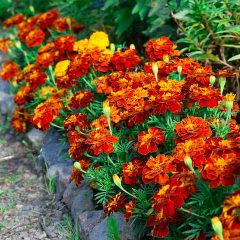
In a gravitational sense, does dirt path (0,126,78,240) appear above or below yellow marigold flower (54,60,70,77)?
below

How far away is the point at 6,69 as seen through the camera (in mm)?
4547

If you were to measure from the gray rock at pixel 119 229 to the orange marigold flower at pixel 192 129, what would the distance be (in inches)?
21.0

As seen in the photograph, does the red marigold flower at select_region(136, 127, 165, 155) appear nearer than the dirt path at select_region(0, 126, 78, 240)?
Yes

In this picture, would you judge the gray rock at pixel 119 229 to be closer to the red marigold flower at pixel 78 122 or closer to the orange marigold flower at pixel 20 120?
the red marigold flower at pixel 78 122

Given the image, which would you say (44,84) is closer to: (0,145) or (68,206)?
(0,145)

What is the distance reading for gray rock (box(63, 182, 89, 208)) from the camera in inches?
129

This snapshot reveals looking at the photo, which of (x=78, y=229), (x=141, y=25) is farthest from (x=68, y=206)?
(x=141, y=25)

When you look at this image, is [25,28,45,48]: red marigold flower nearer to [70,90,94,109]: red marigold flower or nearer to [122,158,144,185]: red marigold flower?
[70,90,94,109]: red marigold flower

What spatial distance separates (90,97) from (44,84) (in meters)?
0.98

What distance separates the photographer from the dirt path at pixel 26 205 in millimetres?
3189

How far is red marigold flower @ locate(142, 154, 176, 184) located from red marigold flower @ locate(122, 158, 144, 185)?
201mm

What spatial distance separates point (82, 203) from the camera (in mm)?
3158

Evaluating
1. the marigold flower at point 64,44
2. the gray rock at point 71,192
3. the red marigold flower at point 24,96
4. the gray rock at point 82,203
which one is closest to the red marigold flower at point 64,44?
the marigold flower at point 64,44

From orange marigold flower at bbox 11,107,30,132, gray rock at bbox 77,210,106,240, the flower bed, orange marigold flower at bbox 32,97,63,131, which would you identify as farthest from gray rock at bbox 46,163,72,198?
orange marigold flower at bbox 11,107,30,132
